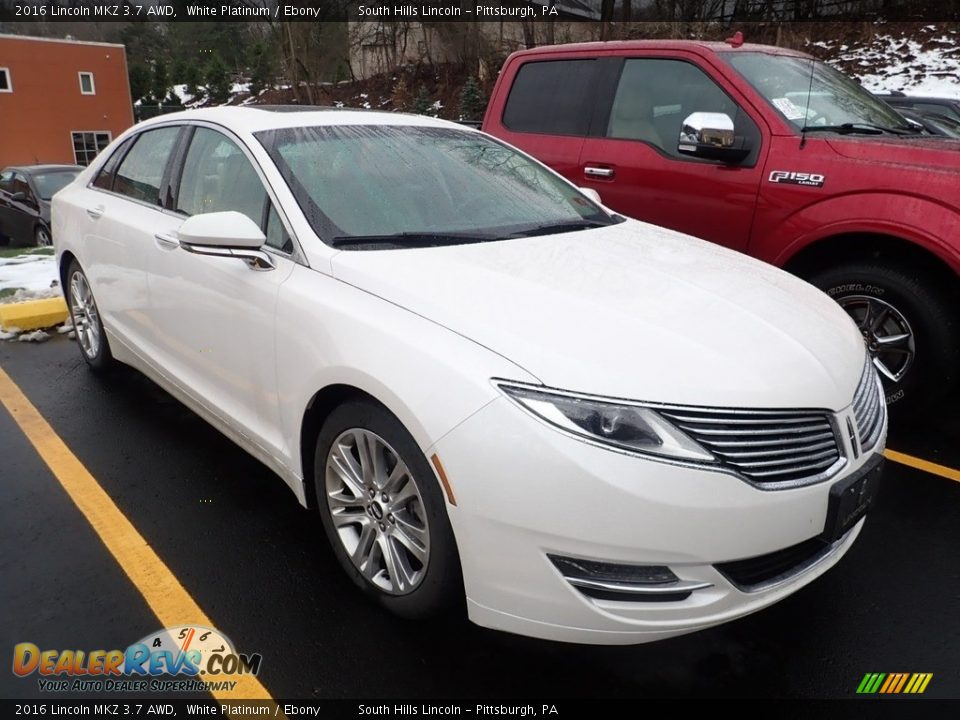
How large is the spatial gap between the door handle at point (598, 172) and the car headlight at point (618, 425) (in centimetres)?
303

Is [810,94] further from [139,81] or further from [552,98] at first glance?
[139,81]

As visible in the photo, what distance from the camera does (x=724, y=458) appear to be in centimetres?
192

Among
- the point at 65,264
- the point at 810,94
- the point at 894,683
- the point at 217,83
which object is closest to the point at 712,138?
the point at 810,94

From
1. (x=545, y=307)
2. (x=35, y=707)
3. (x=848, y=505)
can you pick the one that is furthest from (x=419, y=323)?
(x=35, y=707)

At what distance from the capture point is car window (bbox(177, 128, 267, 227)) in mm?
2980

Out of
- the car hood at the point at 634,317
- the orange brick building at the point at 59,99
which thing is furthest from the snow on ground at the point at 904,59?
the orange brick building at the point at 59,99

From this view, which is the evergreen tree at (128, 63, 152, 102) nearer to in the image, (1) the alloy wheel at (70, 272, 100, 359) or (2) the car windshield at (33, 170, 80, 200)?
(2) the car windshield at (33, 170, 80, 200)

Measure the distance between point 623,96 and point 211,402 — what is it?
315cm

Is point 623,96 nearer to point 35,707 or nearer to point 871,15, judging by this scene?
point 35,707

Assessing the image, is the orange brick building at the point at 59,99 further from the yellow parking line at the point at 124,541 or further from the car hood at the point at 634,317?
the car hood at the point at 634,317

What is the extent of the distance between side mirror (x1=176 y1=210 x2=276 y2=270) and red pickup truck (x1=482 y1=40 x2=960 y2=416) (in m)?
2.46

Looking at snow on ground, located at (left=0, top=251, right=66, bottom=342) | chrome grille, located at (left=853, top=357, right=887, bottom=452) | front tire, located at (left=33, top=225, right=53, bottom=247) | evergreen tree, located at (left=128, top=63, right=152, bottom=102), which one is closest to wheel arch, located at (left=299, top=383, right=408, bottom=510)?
chrome grille, located at (left=853, top=357, right=887, bottom=452)

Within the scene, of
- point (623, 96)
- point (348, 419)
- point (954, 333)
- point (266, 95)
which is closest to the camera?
point (348, 419)

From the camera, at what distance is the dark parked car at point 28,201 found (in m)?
12.6
